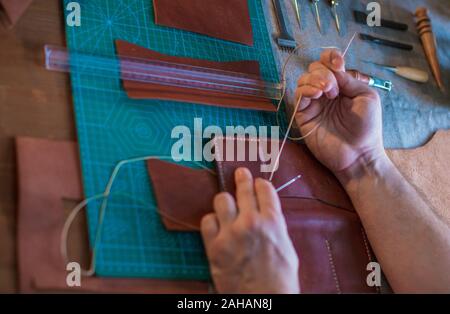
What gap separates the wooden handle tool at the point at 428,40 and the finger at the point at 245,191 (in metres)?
0.85

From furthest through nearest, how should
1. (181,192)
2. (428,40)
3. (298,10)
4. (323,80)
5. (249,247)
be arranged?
(428,40) → (298,10) → (323,80) → (181,192) → (249,247)

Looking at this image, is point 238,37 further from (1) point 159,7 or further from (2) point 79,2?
(2) point 79,2

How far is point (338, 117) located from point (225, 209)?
1.36 ft

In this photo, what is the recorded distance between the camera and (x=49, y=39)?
0.99m

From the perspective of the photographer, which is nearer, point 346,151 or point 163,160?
point 163,160

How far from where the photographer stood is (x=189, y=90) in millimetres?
1043

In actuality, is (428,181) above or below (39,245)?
above

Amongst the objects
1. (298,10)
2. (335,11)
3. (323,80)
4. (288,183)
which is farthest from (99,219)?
(335,11)

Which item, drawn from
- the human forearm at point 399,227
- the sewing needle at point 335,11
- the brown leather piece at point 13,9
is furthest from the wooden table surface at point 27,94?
the sewing needle at point 335,11

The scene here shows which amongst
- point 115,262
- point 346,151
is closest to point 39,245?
point 115,262

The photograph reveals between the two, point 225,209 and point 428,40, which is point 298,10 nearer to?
point 428,40

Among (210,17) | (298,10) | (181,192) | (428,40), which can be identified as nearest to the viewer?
(181,192)

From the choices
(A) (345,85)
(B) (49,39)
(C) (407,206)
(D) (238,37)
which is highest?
(D) (238,37)

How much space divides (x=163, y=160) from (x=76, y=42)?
0.32m
